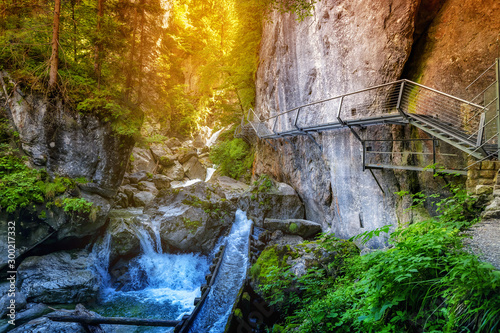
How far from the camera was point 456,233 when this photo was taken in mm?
3352

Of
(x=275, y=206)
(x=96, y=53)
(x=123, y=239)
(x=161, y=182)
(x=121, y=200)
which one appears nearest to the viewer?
(x=123, y=239)

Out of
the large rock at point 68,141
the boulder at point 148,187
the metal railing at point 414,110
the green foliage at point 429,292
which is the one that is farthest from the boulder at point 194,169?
the green foliage at point 429,292

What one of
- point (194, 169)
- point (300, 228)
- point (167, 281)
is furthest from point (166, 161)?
point (300, 228)

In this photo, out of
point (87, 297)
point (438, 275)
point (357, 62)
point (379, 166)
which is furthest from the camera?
point (87, 297)

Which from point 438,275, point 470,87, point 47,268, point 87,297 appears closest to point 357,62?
point 470,87

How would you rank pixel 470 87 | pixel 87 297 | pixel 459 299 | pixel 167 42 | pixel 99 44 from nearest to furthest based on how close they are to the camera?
pixel 459 299, pixel 470 87, pixel 87 297, pixel 99 44, pixel 167 42

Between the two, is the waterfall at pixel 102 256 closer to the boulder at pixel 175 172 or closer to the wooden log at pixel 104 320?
the wooden log at pixel 104 320

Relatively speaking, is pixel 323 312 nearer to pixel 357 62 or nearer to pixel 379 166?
pixel 379 166

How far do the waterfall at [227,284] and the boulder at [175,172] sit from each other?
44.7 ft

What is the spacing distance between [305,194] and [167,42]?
22.9 metres

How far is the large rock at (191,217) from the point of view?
1138 centimetres

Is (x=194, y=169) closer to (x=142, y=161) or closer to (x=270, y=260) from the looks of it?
(x=142, y=161)

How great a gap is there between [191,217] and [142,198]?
669cm

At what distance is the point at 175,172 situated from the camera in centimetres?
2467
